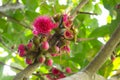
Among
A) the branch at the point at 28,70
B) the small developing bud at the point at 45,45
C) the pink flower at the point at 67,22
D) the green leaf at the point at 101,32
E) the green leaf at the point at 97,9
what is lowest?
the branch at the point at 28,70

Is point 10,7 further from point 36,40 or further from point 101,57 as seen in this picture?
point 101,57

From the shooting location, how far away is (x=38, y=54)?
0.86 m

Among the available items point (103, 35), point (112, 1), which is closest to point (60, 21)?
point (103, 35)

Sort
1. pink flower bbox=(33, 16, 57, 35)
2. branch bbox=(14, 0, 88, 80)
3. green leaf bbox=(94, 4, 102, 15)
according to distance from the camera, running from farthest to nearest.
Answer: green leaf bbox=(94, 4, 102, 15), pink flower bbox=(33, 16, 57, 35), branch bbox=(14, 0, 88, 80)

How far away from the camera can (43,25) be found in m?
0.89

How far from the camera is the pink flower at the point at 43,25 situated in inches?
34.1

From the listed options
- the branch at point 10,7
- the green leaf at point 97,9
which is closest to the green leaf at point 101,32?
the branch at point 10,7

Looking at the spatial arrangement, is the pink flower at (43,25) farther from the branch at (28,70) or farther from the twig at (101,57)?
the twig at (101,57)

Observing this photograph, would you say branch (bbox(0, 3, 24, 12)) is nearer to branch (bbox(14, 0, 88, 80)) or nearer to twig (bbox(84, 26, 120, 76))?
branch (bbox(14, 0, 88, 80))

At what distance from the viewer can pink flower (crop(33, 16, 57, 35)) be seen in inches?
34.1

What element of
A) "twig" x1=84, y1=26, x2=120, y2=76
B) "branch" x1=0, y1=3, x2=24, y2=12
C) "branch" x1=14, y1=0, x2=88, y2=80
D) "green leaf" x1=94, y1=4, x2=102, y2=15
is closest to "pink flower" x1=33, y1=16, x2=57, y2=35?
"branch" x1=14, y1=0, x2=88, y2=80

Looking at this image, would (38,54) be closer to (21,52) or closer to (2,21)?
(21,52)

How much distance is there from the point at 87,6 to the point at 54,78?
0.72m

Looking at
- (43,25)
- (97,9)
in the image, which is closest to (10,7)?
(43,25)
